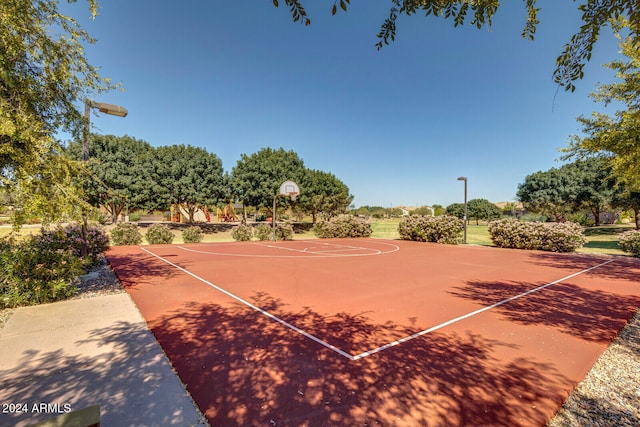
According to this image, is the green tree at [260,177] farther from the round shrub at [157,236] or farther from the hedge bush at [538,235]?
the hedge bush at [538,235]

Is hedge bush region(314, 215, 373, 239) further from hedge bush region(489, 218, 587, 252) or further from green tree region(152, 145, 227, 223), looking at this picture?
green tree region(152, 145, 227, 223)

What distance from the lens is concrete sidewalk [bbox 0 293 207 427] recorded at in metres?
2.70

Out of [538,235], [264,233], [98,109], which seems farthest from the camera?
[264,233]

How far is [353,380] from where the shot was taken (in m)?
3.36

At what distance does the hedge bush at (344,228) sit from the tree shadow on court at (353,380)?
21.2 m

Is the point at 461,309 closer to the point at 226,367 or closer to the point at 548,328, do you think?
the point at 548,328

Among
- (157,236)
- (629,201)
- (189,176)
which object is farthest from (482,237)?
(189,176)

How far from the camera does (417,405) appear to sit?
2.93 metres

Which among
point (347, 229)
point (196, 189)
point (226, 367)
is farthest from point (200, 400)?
point (196, 189)

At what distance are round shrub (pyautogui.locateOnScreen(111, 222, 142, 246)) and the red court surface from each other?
33.6 feet

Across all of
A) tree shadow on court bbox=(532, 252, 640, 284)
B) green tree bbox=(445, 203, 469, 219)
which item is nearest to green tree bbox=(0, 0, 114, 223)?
tree shadow on court bbox=(532, 252, 640, 284)

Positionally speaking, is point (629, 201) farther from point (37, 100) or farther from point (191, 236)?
point (37, 100)

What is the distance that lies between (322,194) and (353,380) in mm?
33739

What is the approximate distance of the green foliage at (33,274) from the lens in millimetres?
5633
